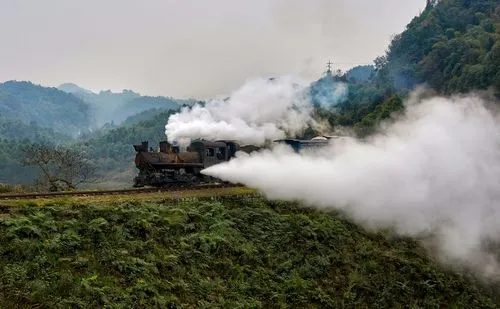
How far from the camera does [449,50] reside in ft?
267

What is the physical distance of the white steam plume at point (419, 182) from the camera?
24.9 meters

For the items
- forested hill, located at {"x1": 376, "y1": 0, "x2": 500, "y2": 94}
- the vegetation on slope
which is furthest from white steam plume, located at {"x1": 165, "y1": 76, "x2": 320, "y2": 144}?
the vegetation on slope

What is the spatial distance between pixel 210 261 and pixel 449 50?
246 feet

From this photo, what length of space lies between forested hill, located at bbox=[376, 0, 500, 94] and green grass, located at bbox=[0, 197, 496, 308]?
46.8m

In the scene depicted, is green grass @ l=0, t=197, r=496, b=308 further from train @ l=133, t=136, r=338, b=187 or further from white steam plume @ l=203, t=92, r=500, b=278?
train @ l=133, t=136, r=338, b=187

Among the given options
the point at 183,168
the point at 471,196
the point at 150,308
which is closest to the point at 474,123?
the point at 471,196

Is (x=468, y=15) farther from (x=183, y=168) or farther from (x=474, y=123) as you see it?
(x=183, y=168)

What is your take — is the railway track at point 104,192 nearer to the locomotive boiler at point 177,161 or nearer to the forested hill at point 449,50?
the locomotive boiler at point 177,161

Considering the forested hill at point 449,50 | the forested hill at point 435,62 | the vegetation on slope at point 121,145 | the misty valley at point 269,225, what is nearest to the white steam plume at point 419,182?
the misty valley at point 269,225

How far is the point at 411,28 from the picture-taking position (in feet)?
337

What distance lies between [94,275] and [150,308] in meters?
1.92

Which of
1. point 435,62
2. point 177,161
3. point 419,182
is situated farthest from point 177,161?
point 435,62

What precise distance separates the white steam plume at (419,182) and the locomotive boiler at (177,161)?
77 cm

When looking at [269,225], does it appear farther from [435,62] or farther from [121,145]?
[121,145]
